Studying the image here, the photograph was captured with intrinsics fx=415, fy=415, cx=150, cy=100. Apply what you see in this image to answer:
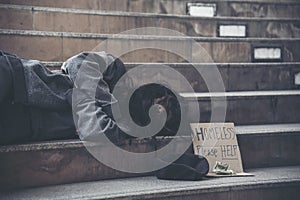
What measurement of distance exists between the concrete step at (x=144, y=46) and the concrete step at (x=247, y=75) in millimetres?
175

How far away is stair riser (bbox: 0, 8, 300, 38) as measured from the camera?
2.41m

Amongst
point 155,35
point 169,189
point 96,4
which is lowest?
point 169,189

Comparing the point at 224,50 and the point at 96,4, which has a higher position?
the point at 96,4

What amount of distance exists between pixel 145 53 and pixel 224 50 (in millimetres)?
530

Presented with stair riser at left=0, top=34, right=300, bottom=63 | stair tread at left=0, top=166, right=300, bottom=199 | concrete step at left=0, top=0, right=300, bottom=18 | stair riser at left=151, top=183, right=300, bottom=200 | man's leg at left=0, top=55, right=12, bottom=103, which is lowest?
stair riser at left=151, top=183, right=300, bottom=200

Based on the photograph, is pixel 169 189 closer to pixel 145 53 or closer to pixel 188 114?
pixel 188 114

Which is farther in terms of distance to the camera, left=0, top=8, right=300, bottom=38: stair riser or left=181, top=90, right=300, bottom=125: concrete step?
left=0, top=8, right=300, bottom=38: stair riser

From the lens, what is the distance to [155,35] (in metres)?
2.69

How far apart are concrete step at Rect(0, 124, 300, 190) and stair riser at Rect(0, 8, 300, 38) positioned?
92cm

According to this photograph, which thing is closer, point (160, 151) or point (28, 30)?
point (160, 151)

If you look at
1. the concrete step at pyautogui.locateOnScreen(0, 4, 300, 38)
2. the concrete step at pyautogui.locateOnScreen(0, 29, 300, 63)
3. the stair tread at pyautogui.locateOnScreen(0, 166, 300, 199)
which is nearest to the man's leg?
the stair tread at pyautogui.locateOnScreen(0, 166, 300, 199)

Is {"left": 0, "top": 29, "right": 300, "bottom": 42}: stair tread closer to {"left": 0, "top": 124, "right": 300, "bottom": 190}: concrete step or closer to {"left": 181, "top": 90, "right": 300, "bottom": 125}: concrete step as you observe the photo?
{"left": 181, "top": 90, "right": 300, "bottom": 125}: concrete step

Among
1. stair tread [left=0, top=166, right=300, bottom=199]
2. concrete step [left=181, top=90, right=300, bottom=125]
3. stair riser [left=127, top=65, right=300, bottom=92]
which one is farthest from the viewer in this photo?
stair riser [left=127, top=65, right=300, bottom=92]

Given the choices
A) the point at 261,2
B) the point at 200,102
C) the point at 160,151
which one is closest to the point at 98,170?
the point at 160,151
